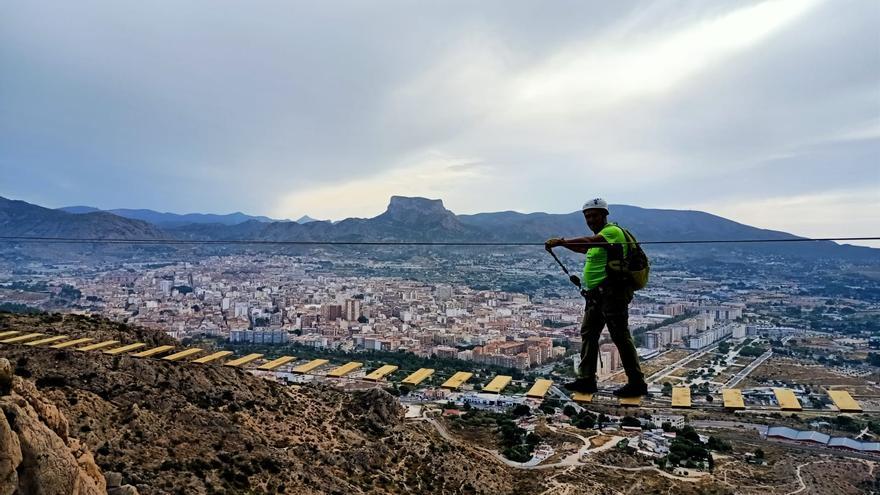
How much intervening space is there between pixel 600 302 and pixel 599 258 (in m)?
0.28

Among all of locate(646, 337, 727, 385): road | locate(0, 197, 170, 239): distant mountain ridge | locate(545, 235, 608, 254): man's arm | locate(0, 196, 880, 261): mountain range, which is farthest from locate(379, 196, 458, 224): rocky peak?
locate(545, 235, 608, 254): man's arm

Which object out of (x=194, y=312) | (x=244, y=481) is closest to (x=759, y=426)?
(x=244, y=481)

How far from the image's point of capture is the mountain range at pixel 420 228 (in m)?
82.7

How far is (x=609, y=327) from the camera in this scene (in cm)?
367

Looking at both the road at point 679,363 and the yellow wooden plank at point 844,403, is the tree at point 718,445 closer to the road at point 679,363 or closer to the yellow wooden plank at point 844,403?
the road at point 679,363

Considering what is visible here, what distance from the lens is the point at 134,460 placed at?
7.79 m

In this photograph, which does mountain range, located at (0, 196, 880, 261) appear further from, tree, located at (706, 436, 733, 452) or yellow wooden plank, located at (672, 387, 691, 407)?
yellow wooden plank, located at (672, 387, 691, 407)

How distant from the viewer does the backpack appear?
3.60 m

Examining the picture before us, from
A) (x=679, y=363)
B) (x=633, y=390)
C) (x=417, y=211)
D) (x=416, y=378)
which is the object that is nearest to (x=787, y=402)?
(x=633, y=390)

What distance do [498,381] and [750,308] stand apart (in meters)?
60.0

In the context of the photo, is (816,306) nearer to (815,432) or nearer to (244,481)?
(815,432)

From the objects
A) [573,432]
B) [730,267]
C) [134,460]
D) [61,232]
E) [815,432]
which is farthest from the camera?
[730,267]

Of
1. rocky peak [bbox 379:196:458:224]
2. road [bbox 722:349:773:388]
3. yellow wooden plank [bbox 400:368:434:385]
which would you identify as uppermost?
rocky peak [bbox 379:196:458:224]

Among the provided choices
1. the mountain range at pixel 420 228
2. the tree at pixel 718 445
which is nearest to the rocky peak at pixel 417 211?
the mountain range at pixel 420 228
